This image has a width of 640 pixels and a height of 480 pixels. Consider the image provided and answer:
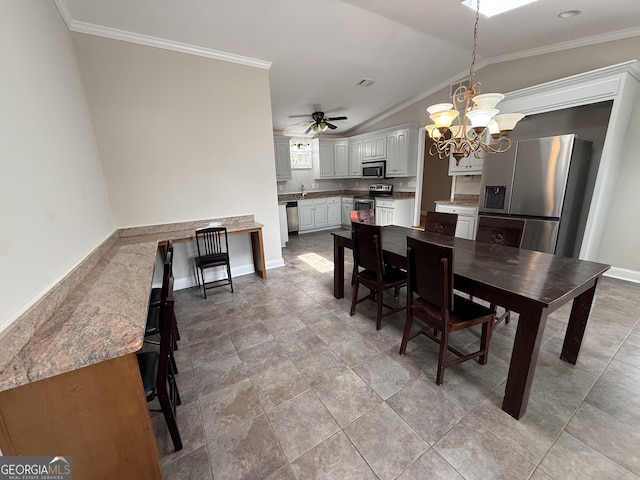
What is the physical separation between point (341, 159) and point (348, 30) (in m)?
3.99

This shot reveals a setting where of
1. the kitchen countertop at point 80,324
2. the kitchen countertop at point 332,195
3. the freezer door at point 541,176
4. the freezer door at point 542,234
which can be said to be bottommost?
the freezer door at point 542,234

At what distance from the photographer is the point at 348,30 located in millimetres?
2912

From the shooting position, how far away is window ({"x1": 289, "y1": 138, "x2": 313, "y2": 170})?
22.3 feet

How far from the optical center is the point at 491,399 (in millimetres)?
1609

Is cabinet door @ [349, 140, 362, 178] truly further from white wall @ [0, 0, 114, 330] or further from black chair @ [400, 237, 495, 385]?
white wall @ [0, 0, 114, 330]

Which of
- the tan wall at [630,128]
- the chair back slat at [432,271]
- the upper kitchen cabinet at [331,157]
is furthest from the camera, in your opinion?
the upper kitchen cabinet at [331,157]

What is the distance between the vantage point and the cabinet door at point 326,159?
6746 millimetres

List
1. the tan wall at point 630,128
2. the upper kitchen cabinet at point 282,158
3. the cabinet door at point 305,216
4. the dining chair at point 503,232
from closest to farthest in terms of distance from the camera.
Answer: the dining chair at point 503,232 → the tan wall at point 630,128 → the upper kitchen cabinet at point 282,158 → the cabinet door at point 305,216

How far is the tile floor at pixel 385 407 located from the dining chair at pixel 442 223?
3.49ft

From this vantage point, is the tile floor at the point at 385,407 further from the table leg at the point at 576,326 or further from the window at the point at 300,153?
the window at the point at 300,153

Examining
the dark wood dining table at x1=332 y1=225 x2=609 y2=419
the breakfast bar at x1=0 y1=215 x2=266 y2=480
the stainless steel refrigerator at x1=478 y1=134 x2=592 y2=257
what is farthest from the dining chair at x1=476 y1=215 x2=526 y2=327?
the breakfast bar at x1=0 y1=215 x2=266 y2=480

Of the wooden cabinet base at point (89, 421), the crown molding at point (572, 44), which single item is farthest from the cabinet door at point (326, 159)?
the wooden cabinet base at point (89, 421)

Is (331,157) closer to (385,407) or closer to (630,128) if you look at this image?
(630,128)

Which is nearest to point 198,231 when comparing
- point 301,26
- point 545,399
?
point 301,26
